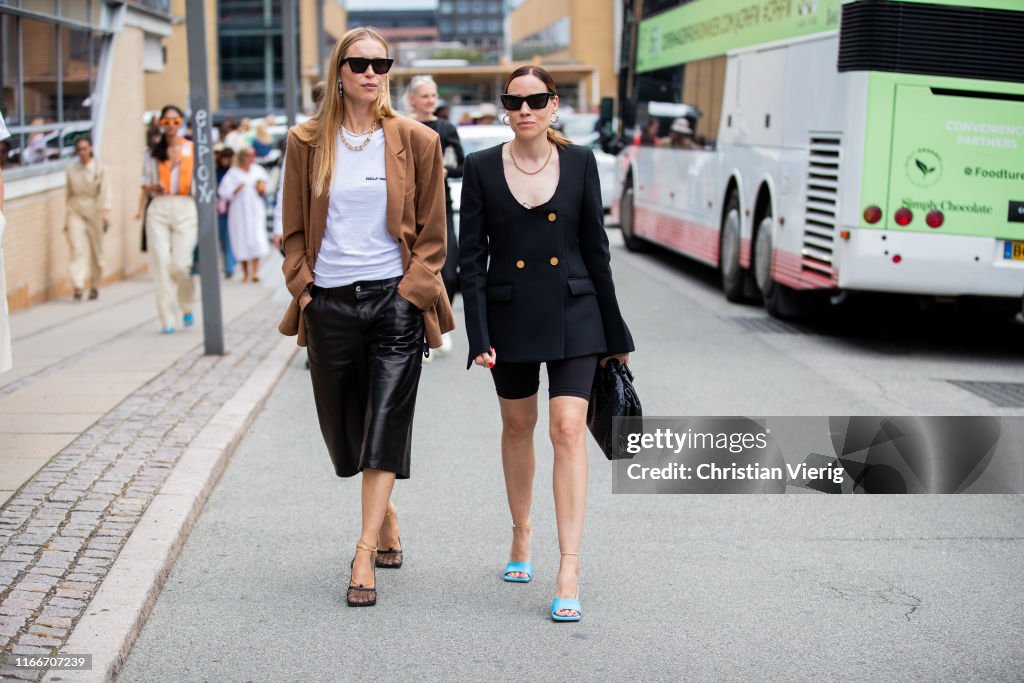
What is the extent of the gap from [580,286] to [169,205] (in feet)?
25.2

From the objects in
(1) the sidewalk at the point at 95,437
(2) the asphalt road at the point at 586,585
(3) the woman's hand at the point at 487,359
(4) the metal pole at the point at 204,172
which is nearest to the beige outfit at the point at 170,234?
(1) the sidewalk at the point at 95,437

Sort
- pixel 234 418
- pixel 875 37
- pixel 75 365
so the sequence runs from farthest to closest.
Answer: pixel 875 37
pixel 75 365
pixel 234 418

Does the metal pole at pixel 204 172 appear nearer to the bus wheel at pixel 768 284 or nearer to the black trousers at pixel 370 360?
the bus wheel at pixel 768 284

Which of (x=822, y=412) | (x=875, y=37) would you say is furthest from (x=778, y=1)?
(x=822, y=412)

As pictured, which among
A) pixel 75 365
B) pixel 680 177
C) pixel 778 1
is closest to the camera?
pixel 75 365

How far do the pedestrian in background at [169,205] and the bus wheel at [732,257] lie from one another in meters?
5.76

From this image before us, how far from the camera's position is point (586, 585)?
17.4ft

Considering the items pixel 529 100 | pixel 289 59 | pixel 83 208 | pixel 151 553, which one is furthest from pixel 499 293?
pixel 289 59

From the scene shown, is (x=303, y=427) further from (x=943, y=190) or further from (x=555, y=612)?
(x=943, y=190)

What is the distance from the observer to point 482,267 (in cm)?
495

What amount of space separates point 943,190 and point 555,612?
722cm

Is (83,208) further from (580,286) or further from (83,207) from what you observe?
(580,286)

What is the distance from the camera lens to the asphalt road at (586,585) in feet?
14.7

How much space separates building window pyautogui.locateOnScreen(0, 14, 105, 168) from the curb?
24.1 ft
